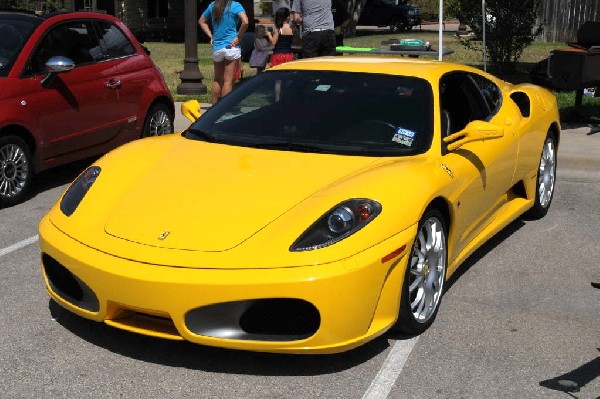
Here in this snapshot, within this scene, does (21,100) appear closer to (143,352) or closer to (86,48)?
(86,48)

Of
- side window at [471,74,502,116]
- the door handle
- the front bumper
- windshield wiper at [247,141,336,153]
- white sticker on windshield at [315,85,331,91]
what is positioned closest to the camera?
the front bumper

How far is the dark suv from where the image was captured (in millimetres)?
36500

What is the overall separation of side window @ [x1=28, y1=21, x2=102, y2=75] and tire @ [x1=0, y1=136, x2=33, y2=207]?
680 millimetres

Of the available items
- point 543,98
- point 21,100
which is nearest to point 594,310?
point 543,98

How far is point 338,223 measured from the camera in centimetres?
440

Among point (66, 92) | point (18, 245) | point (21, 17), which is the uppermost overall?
point (21, 17)

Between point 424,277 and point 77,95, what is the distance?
4.46 metres

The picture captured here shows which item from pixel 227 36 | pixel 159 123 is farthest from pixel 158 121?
pixel 227 36

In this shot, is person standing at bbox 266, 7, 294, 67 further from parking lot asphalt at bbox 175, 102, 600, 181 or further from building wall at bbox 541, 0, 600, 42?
building wall at bbox 541, 0, 600, 42

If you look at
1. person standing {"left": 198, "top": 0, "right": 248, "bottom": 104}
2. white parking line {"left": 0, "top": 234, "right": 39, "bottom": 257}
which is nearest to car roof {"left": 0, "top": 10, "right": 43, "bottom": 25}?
white parking line {"left": 0, "top": 234, "right": 39, "bottom": 257}

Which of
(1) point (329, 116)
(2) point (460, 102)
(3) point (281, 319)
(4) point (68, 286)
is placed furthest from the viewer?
(2) point (460, 102)

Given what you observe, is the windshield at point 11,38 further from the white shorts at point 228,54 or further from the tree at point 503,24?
the tree at point 503,24

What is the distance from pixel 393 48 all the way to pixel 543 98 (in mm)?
7883

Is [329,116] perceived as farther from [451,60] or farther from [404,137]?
[451,60]
